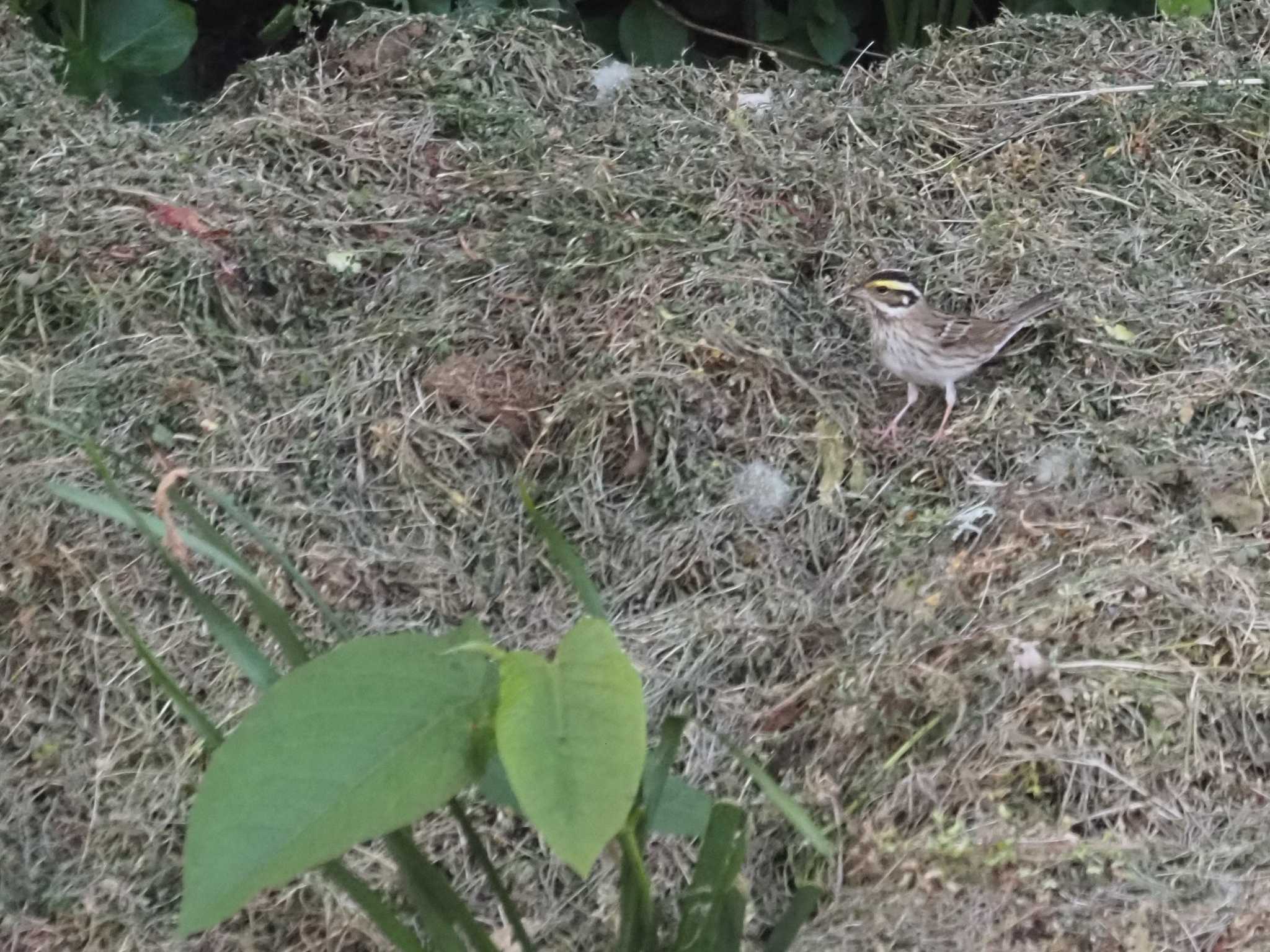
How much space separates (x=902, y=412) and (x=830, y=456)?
10.4 inches

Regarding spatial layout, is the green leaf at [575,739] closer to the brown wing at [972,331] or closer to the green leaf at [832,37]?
the brown wing at [972,331]

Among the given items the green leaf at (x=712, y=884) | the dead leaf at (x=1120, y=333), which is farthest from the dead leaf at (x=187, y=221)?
the green leaf at (x=712, y=884)

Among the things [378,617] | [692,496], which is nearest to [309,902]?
[378,617]

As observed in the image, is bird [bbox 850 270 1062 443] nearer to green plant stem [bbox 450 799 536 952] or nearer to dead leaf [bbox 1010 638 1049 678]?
dead leaf [bbox 1010 638 1049 678]

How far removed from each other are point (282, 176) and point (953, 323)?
2228 millimetres

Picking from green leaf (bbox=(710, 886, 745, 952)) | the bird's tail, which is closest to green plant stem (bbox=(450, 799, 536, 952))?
green leaf (bbox=(710, 886, 745, 952))

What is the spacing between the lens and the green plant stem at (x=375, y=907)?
1656 mm

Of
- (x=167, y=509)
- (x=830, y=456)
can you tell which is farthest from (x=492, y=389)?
(x=167, y=509)

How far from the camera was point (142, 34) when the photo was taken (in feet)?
14.4

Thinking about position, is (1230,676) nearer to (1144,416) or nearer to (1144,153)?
(1144,416)

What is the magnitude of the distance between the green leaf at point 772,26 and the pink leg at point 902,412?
243cm

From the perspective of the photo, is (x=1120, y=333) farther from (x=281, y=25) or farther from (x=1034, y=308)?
(x=281, y=25)

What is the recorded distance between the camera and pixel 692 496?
3193 mm

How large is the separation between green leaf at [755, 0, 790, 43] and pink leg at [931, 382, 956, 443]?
8.07 feet
